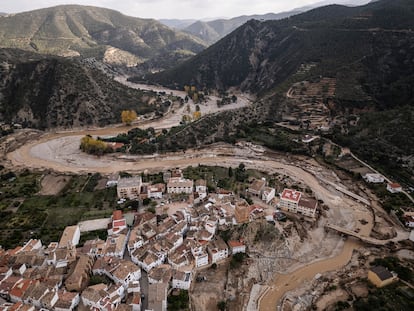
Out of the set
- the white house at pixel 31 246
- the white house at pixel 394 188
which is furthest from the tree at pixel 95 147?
the white house at pixel 394 188

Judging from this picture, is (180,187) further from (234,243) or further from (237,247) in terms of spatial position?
(237,247)

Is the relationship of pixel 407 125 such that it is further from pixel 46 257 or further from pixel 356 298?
pixel 46 257

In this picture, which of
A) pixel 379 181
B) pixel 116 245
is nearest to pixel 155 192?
pixel 116 245

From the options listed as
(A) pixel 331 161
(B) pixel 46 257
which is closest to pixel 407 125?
(A) pixel 331 161

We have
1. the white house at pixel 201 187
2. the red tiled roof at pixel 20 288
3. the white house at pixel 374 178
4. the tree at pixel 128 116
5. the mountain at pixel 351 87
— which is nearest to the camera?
the red tiled roof at pixel 20 288

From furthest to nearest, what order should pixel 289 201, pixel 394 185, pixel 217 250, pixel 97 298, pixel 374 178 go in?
pixel 374 178
pixel 394 185
pixel 289 201
pixel 217 250
pixel 97 298

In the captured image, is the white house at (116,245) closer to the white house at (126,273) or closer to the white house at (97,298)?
the white house at (126,273)

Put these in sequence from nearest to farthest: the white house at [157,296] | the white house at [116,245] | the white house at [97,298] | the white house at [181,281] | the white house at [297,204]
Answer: the white house at [97,298] < the white house at [157,296] < the white house at [181,281] < the white house at [116,245] < the white house at [297,204]

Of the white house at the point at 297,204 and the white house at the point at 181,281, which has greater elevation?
the white house at the point at 181,281
